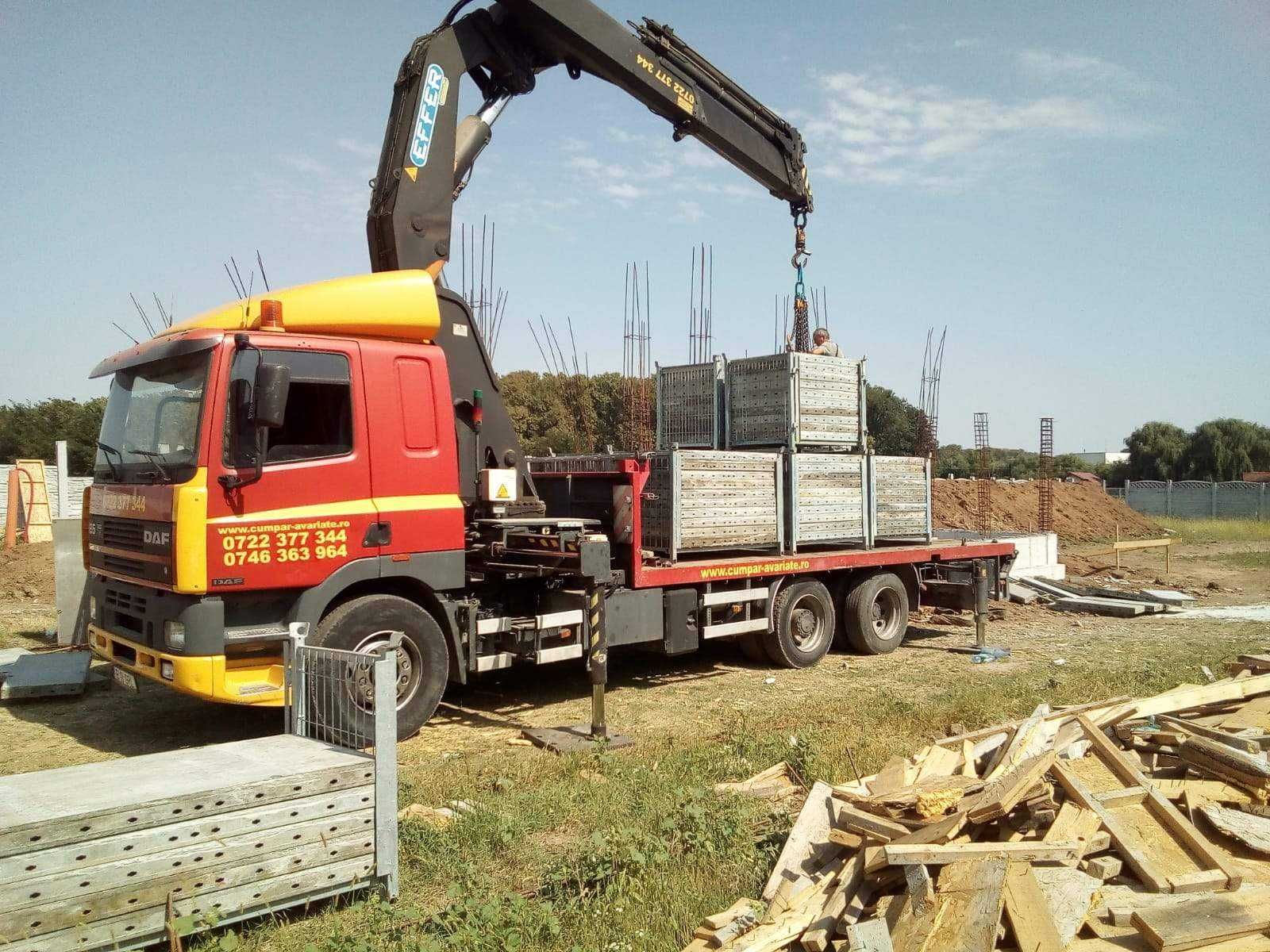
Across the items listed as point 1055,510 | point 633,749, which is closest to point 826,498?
point 633,749

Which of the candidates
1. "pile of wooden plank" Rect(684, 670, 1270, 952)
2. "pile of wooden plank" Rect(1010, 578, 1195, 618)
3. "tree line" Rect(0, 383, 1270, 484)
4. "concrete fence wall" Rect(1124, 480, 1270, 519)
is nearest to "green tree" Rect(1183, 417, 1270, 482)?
"tree line" Rect(0, 383, 1270, 484)

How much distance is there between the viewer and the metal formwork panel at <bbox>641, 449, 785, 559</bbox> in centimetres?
927

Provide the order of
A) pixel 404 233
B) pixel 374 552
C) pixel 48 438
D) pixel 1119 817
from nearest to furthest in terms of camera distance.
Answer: pixel 1119 817
pixel 374 552
pixel 404 233
pixel 48 438

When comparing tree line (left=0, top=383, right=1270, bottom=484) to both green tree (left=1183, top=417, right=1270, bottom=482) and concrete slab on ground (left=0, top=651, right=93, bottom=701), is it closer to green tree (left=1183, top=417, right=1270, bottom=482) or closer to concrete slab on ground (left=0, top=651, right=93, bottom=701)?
green tree (left=1183, top=417, right=1270, bottom=482)

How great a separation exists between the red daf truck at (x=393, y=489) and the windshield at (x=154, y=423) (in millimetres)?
20

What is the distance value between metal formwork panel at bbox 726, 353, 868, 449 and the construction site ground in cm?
253

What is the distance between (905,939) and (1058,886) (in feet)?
2.81

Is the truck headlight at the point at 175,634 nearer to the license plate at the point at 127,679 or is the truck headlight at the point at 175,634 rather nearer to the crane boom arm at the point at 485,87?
the license plate at the point at 127,679

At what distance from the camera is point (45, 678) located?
28.5 ft

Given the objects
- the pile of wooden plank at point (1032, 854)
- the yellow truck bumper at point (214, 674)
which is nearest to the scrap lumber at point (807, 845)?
the pile of wooden plank at point (1032, 854)

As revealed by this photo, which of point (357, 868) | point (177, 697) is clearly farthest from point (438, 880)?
point (177, 697)

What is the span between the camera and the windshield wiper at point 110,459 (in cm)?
720

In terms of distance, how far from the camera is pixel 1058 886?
4.16 m

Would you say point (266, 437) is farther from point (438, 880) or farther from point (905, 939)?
point (905, 939)
